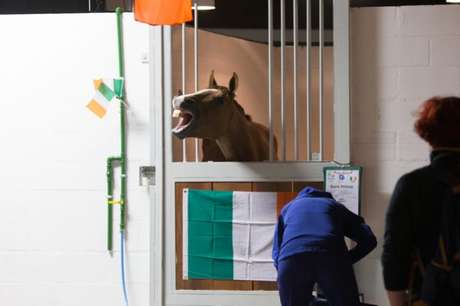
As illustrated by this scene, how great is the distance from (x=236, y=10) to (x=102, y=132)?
49.9 inches

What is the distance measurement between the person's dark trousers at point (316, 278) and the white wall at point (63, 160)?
1.04 m

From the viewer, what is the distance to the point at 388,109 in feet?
10.3

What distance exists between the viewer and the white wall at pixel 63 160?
11.2 ft

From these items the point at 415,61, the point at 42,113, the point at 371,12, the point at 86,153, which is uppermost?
the point at 371,12

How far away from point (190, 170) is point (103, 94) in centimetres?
61

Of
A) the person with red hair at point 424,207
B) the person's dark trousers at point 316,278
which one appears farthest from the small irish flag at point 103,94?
the person with red hair at point 424,207

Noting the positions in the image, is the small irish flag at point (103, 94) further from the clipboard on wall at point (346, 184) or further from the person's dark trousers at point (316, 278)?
the person's dark trousers at point (316, 278)

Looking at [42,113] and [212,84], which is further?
[42,113]

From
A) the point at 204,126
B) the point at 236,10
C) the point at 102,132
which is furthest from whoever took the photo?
the point at 236,10

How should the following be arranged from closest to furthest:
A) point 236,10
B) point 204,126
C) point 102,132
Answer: point 204,126 → point 102,132 → point 236,10

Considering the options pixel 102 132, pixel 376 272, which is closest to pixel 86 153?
pixel 102 132

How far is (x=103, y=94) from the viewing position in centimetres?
338

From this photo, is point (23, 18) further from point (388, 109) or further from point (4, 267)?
point (388, 109)

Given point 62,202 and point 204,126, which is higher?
point 204,126
